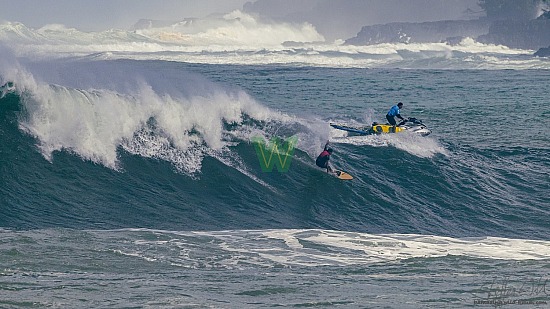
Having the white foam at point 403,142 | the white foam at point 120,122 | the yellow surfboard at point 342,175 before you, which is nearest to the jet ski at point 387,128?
the white foam at point 403,142

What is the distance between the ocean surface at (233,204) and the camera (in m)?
11.2

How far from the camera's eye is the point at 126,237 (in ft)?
46.9

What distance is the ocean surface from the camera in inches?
441

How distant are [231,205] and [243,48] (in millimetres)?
79916

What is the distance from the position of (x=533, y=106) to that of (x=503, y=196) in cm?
1705

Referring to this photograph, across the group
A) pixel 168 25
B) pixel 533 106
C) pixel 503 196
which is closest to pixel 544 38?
pixel 168 25

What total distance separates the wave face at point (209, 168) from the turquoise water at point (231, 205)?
46mm

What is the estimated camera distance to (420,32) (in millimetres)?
125125

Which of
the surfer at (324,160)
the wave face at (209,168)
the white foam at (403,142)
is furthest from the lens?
the white foam at (403,142)

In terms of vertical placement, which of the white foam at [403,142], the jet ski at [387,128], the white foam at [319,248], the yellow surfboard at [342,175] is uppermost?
the jet ski at [387,128]

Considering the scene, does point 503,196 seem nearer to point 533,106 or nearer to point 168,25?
point 533,106
